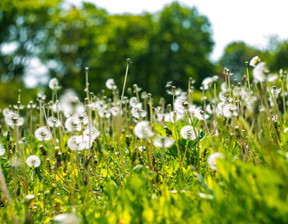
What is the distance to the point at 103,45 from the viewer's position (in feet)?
A: 83.8

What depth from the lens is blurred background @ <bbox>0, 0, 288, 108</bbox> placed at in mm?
20547

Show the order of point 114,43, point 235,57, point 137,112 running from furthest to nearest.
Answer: point 235,57, point 114,43, point 137,112

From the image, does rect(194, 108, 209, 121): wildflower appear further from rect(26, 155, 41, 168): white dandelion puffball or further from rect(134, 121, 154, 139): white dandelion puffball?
rect(26, 155, 41, 168): white dandelion puffball

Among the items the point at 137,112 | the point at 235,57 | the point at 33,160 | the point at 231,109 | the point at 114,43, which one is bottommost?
the point at 33,160

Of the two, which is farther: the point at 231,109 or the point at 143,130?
the point at 231,109

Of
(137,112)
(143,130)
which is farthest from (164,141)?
(137,112)

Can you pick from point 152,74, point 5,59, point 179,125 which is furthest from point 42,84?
point 179,125

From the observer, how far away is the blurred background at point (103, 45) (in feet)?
67.4

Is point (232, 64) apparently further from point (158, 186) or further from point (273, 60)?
point (158, 186)

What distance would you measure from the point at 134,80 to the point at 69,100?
2248 centimetres

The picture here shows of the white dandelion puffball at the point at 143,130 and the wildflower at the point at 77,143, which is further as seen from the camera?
the wildflower at the point at 77,143

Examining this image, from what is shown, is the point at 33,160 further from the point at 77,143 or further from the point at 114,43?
the point at 114,43

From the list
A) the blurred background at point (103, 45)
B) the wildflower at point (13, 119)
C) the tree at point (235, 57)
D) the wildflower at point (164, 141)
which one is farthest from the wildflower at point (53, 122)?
the tree at point (235, 57)

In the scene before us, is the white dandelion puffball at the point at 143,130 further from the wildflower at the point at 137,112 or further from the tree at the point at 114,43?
the tree at the point at 114,43
